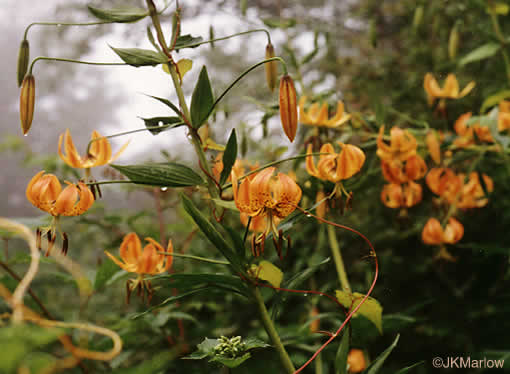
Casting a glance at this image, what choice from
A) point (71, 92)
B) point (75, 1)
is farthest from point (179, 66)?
point (71, 92)

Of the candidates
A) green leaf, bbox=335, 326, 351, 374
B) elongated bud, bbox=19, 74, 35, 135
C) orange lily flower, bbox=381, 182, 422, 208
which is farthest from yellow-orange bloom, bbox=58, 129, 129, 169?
orange lily flower, bbox=381, 182, 422, 208

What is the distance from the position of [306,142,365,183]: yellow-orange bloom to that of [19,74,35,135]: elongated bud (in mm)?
382

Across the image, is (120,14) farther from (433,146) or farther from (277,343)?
(433,146)

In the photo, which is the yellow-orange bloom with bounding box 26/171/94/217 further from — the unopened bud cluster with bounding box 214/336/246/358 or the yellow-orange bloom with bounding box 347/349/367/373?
the yellow-orange bloom with bounding box 347/349/367/373

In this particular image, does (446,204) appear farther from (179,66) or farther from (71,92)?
(71,92)

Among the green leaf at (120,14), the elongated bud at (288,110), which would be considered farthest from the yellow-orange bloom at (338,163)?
the green leaf at (120,14)

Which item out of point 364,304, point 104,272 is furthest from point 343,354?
point 104,272

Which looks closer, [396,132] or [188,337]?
[396,132]

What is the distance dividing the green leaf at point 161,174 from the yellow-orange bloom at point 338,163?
176 mm

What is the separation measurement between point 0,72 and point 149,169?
8.73 meters

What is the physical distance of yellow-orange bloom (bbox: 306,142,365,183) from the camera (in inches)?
21.2

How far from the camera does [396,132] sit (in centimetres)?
71

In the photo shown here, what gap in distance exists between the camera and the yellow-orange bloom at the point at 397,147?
710mm

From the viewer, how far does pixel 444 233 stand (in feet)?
2.65
